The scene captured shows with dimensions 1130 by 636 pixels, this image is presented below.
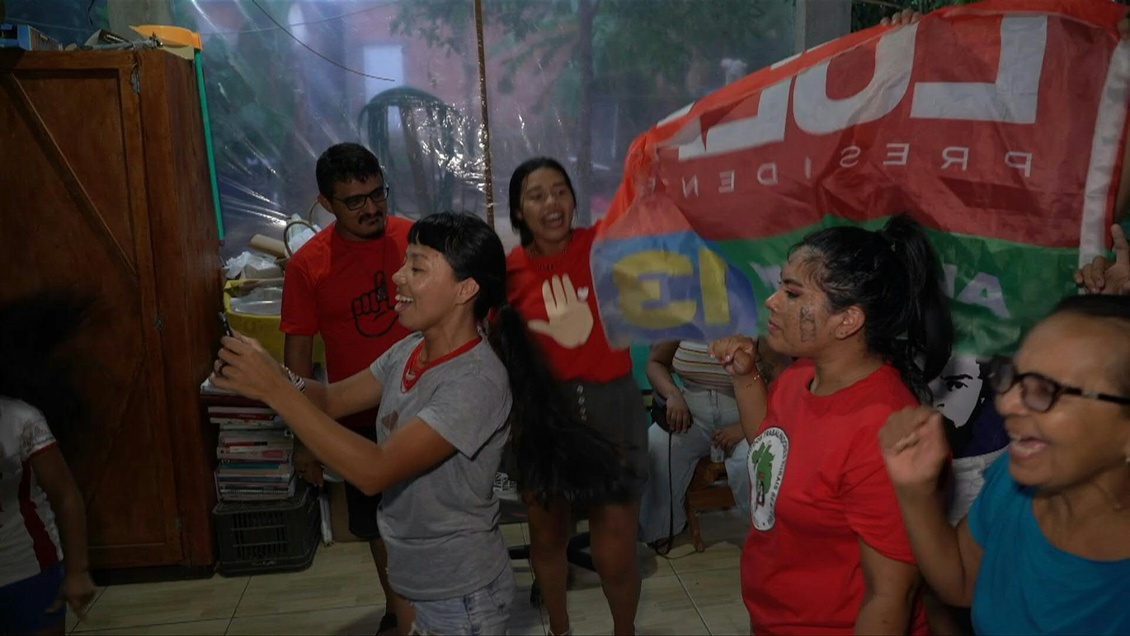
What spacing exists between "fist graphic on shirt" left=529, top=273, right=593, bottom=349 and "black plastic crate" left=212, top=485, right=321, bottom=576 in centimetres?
167

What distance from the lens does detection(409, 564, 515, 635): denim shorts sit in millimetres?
1742

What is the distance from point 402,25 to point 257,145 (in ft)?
2.80

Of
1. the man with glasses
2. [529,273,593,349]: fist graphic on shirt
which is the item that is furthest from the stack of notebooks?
[529,273,593,349]: fist graphic on shirt

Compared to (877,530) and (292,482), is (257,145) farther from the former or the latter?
(877,530)

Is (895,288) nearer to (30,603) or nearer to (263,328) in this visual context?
(30,603)

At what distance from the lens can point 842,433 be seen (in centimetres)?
139

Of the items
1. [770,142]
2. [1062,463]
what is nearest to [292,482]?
[770,142]

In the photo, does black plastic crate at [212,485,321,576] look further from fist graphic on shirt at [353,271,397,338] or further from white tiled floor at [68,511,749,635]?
fist graphic on shirt at [353,271,397,338]

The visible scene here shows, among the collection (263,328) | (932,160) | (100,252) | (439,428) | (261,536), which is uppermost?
(932,160)

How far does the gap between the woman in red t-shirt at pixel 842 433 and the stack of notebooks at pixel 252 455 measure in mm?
2422

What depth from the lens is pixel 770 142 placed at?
Result: 185cm

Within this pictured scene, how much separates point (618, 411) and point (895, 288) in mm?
1168

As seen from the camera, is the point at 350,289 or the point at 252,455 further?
the point at 252,455

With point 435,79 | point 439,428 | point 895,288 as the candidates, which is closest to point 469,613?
point 439,428
